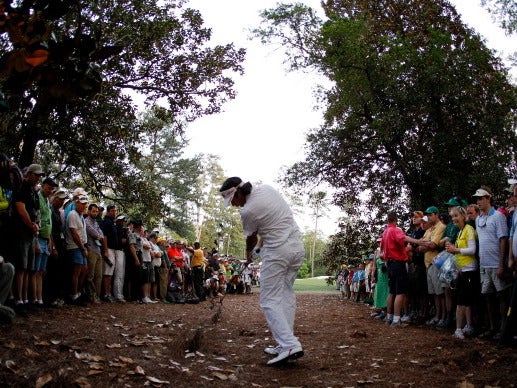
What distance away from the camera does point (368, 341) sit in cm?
689

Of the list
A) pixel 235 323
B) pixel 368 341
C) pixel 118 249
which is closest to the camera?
pixel 368 341

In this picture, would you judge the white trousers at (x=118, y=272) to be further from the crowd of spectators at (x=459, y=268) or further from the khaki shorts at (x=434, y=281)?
the khaki shorts at (x=434, y=281)

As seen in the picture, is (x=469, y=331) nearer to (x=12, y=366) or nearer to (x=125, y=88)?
(x=12, y=366)

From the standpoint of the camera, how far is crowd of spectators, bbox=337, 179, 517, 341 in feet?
21.5

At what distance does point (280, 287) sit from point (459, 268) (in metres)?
3.47

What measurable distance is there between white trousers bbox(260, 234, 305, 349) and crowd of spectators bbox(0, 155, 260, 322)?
2.64 meters

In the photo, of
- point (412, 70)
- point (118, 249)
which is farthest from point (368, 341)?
point (412, 70)

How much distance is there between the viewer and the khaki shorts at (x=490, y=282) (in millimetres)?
6414

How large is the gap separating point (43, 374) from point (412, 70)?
1665 centimetres

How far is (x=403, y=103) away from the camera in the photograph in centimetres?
1731

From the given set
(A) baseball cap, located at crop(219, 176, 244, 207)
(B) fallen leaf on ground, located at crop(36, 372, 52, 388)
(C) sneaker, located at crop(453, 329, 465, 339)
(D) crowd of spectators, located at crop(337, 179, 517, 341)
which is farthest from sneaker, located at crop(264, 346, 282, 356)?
(C) sneaker, located at crop(453, 329, 465, 339)

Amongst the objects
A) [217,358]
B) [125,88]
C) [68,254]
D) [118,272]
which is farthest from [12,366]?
[125,88]

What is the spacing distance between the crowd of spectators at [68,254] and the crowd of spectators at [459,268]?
310 centimetres

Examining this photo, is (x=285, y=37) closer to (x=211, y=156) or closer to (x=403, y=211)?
(x=403, y=211)
